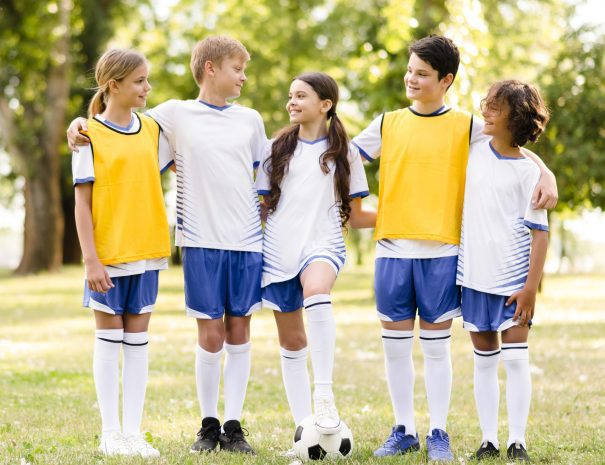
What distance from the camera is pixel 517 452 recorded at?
4.68 m

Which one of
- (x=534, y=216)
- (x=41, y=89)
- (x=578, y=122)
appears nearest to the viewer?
(x=534, y=216)

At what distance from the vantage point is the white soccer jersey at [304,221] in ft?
15.7

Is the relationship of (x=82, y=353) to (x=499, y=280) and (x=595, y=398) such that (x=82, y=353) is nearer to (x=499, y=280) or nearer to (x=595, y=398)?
(x=595, y=398)

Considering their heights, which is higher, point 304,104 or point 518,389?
point 304,104

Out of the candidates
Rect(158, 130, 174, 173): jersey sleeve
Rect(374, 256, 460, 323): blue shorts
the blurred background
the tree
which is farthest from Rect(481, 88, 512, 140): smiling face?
A: the tree

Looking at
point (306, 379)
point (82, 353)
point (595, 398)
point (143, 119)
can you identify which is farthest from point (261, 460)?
point (82, 353)

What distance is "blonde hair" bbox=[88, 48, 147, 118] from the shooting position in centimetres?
477

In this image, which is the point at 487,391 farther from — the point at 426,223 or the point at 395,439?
the point at 426,223

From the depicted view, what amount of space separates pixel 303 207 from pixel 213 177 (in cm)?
51

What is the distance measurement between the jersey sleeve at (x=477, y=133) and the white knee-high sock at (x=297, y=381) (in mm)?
1470

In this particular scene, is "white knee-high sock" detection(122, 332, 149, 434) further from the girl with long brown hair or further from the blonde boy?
the girl with long brown hair

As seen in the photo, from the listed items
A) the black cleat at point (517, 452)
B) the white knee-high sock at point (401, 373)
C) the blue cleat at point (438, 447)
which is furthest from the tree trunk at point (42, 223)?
the black cleat at point (517, 452)

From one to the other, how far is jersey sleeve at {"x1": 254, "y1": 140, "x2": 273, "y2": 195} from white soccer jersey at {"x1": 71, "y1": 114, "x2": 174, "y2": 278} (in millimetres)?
521

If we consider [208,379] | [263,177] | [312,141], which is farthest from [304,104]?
[208,379]
